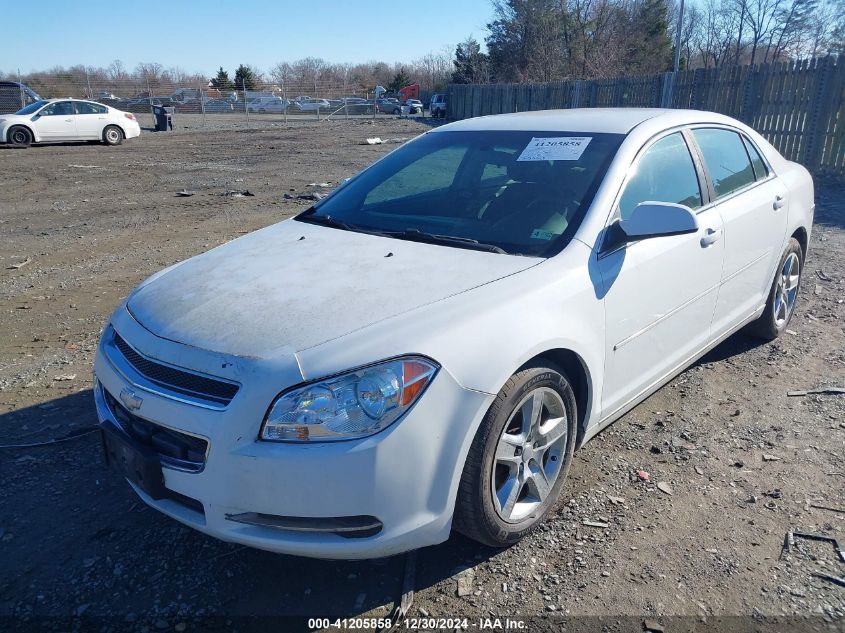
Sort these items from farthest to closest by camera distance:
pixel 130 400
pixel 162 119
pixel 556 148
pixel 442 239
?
pixel 162 119 → pixel 556 148 → pixel 442 239 → pixel 130 400

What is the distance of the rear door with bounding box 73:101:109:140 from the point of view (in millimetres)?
21094

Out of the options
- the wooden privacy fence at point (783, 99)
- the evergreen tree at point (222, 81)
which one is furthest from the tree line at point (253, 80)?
the wooden privacy fence at point (783, 99)

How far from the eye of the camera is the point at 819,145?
13.2m

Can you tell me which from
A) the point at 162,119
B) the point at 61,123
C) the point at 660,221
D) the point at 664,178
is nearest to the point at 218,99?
the point at 162,119

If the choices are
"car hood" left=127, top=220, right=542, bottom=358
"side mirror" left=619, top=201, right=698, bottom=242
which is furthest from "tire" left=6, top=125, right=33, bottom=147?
"side mirror" left=619, top=201, right=698, bottom=242

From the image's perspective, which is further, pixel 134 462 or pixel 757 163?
pixel 757 163

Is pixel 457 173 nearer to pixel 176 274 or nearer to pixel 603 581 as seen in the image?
pixel 176 274

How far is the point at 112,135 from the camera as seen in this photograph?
2206 centimetres

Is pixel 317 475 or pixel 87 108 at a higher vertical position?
pixel 87 108

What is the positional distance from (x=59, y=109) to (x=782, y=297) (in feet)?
72.5

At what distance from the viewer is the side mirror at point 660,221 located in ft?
9.77

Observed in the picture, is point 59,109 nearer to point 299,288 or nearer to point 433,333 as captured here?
point 299,288

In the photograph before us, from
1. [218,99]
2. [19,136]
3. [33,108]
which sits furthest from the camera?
[218,99]

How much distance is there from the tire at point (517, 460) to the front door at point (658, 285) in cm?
37
